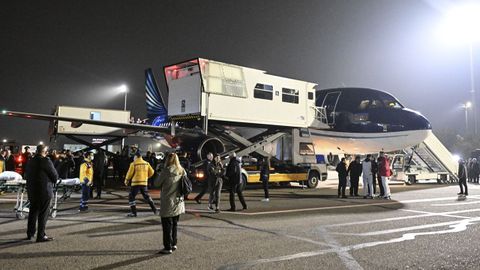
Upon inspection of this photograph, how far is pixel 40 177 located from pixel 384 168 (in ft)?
36.4

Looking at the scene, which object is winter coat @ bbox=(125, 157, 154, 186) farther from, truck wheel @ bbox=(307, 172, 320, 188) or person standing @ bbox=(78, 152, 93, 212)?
truck wheel @ bbox=(307, 172, 320, 188)

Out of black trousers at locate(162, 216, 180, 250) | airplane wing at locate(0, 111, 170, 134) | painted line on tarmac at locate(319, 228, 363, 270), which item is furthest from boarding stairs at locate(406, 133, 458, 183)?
black trousers at locate(162, 216, 180, 250)

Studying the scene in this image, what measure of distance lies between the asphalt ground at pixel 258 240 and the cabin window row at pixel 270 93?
22.0ft

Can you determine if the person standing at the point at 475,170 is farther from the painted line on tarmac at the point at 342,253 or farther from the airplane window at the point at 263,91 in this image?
the painted line on tarmac at the point at 342,253

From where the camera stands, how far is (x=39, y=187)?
605 cm

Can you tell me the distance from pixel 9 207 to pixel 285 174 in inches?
409

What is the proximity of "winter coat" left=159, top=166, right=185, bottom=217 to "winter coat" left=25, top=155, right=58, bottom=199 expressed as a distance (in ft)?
7.24

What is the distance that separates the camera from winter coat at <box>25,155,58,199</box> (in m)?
6.04

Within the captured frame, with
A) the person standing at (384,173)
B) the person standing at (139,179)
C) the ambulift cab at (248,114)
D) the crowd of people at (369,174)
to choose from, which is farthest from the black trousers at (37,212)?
the person standing at (384,173)

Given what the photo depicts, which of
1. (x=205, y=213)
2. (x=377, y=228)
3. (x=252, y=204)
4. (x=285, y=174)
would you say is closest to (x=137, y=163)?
(x=205, y=213)

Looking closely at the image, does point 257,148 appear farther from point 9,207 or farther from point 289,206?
point 9,207

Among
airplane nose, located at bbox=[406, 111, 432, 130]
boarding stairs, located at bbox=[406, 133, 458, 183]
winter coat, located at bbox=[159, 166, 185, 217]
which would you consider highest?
airplane nose, located at bbox=[406, 111, 432, 130]

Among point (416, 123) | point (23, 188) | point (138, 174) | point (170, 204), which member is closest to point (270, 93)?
point (416, 123)

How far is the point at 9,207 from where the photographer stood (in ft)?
31.5
